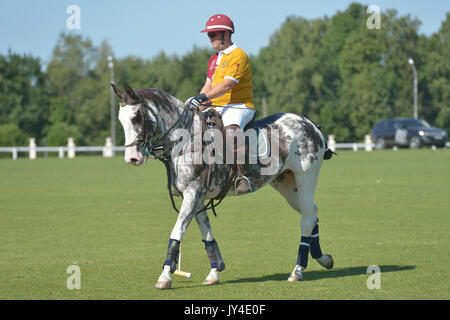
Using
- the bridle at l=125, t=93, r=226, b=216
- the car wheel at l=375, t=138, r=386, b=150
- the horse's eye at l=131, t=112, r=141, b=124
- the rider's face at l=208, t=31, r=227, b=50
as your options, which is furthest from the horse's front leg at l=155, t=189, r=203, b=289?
the car wheel at l=375, t=138, r=386, b=150

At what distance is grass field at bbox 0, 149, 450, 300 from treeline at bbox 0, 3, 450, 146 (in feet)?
206

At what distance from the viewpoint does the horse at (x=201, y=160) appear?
9344 millimetres

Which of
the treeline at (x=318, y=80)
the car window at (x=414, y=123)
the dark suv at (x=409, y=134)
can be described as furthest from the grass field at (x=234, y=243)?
the treeline at (x=318, y=80)

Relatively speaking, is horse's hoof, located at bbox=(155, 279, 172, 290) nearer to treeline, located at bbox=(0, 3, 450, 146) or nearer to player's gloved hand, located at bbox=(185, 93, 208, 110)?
player's gloved hand, located at bbox=(185, 93, 208, 110)

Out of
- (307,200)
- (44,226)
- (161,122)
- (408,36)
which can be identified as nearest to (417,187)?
(44,226)

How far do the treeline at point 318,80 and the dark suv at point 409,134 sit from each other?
21.9m

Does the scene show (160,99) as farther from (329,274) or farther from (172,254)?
(329,274)

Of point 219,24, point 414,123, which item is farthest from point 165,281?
point 414,123

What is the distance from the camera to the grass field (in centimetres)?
953

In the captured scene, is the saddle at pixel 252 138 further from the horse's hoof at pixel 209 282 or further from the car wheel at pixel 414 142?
the car wheel at pixel 414 142

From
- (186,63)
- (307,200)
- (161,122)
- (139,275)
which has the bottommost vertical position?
(139,275)

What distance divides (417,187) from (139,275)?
1668 centimetres

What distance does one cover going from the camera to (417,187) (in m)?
25.6

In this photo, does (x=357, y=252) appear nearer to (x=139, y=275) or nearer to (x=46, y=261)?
(x=139, y=275)
